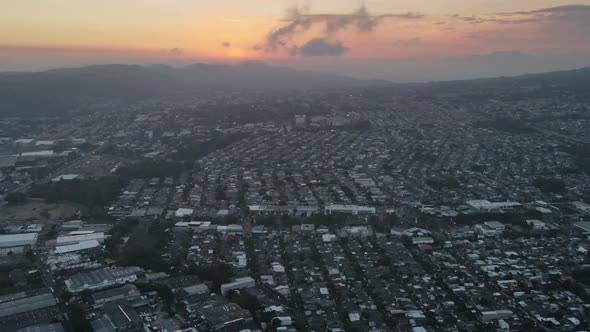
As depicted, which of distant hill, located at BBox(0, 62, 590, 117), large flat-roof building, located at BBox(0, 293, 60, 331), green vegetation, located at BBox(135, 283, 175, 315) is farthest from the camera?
distant hill, located at BBox(0, 62, 590, 117)

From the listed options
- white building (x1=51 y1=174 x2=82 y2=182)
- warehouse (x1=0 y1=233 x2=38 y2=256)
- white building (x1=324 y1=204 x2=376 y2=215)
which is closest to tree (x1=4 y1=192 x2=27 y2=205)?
white building (x1=51 y1=174 x2=82 y2=182)

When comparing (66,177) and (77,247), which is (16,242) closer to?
(77,247)

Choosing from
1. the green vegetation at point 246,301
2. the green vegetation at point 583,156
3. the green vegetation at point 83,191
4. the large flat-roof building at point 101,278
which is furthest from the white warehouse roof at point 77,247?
the green vegetation at point 583,156

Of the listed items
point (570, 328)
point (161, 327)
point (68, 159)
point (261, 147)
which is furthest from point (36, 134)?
point (570, 328)

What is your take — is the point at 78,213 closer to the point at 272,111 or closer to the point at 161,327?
the point at 161,327

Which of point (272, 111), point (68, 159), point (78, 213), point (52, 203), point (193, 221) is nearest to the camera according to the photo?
point (193, 221)

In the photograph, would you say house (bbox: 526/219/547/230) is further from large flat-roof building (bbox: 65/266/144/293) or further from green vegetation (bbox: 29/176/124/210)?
green vegetation (bbox: 29/176/124/210)
